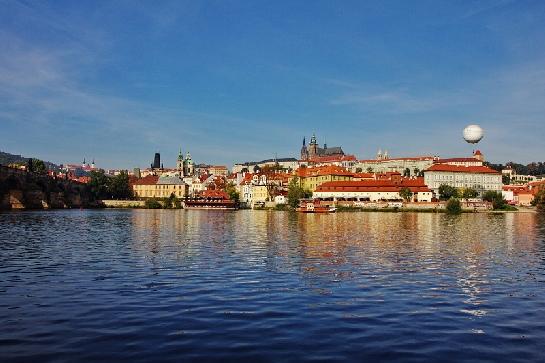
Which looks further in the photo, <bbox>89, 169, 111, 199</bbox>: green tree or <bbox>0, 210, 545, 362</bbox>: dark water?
<bbox>89, 169, 111, 199</bbox>: green tree

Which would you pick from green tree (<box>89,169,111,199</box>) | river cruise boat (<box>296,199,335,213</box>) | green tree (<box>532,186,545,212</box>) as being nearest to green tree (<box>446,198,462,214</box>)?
green tree (<box>532,186,545,212</box>)

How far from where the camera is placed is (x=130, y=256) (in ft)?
103

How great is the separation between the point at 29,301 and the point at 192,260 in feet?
39.5

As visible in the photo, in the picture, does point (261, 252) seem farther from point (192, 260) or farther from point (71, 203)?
point (71, 203)

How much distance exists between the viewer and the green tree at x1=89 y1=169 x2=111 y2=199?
18462cm

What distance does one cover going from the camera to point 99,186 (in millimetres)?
186000

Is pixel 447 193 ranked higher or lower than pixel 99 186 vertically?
lower

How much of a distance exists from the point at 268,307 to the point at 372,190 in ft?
461

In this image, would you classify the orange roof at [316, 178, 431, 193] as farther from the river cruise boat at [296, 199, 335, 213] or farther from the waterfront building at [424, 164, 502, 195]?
the river cruise boat at [296, 199, 335, 213]

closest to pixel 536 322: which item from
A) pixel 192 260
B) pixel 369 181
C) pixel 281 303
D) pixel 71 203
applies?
pixel 281 303

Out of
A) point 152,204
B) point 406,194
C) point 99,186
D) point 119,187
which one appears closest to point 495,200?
point 406,194

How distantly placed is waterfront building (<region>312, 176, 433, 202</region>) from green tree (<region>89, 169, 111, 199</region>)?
7496cm

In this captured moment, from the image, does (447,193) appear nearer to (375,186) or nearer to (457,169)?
(375,186)

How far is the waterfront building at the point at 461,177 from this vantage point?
17600cm
